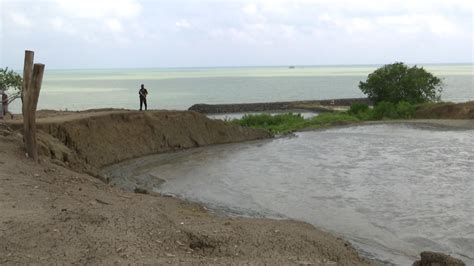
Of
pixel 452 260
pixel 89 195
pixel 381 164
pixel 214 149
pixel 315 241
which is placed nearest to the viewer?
pixel 452 260

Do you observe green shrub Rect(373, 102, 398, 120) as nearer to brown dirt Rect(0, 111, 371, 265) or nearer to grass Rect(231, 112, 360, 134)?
grass Rect(231, 112, 360, 134)

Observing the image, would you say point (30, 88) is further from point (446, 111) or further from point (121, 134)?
point (446, 111)

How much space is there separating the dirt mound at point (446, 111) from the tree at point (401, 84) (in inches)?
149

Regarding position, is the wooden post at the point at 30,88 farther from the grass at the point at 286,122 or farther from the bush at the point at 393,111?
the bush at the point at 393,111

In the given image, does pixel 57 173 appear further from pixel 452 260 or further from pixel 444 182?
pixel 444 182

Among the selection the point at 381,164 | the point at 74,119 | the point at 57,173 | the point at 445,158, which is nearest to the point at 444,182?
the point at 381,164

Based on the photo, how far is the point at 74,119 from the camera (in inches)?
963

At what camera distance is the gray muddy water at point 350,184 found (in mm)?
12617

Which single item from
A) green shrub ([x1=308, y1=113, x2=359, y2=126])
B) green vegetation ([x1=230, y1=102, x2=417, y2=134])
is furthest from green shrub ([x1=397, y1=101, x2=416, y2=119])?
green shrub ([x1=308, y1=113, x2=359, y2=126])

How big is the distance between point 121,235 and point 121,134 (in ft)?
60.9

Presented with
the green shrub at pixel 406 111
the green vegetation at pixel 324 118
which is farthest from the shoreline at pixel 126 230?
the green shrub at pixel 406 111

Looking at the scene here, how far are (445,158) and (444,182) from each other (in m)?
6.60

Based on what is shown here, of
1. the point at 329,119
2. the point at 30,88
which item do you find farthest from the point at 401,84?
the point at 30,88

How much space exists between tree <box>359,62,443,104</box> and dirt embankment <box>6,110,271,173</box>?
77.4ft
